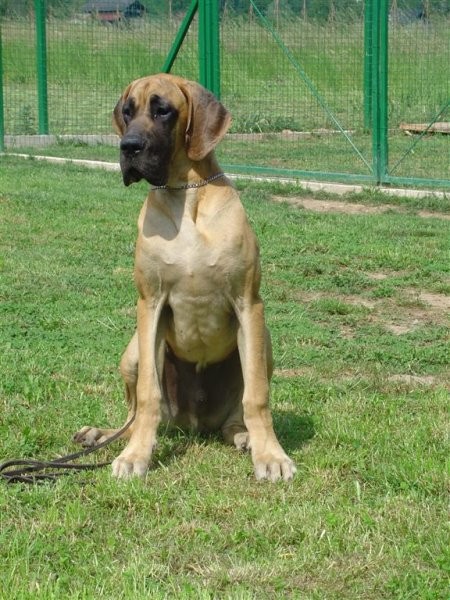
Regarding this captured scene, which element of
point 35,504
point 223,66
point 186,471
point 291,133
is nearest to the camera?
point 35,504

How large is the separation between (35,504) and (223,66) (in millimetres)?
11242

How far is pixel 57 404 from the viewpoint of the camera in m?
5.46

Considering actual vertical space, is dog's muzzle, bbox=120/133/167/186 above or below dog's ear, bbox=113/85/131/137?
below

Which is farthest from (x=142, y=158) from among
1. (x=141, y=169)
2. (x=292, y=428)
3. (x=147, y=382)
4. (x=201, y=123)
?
(x=292, y=428)

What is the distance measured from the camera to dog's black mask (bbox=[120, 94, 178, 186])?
177 inches

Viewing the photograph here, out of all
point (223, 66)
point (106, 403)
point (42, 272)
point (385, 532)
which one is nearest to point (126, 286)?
point (42, 272)

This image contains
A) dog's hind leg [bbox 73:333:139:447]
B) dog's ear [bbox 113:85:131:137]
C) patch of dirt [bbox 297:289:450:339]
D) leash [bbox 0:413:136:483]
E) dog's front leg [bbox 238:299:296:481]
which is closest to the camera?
leash [bbox 0:413:136:483]

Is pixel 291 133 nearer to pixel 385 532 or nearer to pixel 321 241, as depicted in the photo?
pixel 321 241

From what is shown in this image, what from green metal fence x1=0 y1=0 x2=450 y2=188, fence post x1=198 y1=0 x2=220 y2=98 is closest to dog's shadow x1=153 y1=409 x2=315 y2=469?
green metal fence x1=0 y1=0 x2=450 y2=188

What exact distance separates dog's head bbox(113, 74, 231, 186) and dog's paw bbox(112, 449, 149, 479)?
3.66 ft

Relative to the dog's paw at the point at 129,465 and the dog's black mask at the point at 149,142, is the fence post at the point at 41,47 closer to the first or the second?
the dog's black mask at the point at 149,142

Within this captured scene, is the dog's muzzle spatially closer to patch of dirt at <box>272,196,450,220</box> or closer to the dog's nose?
the dog's nose

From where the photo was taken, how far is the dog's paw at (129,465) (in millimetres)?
4478

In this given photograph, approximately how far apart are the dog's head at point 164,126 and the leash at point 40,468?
1164mm
